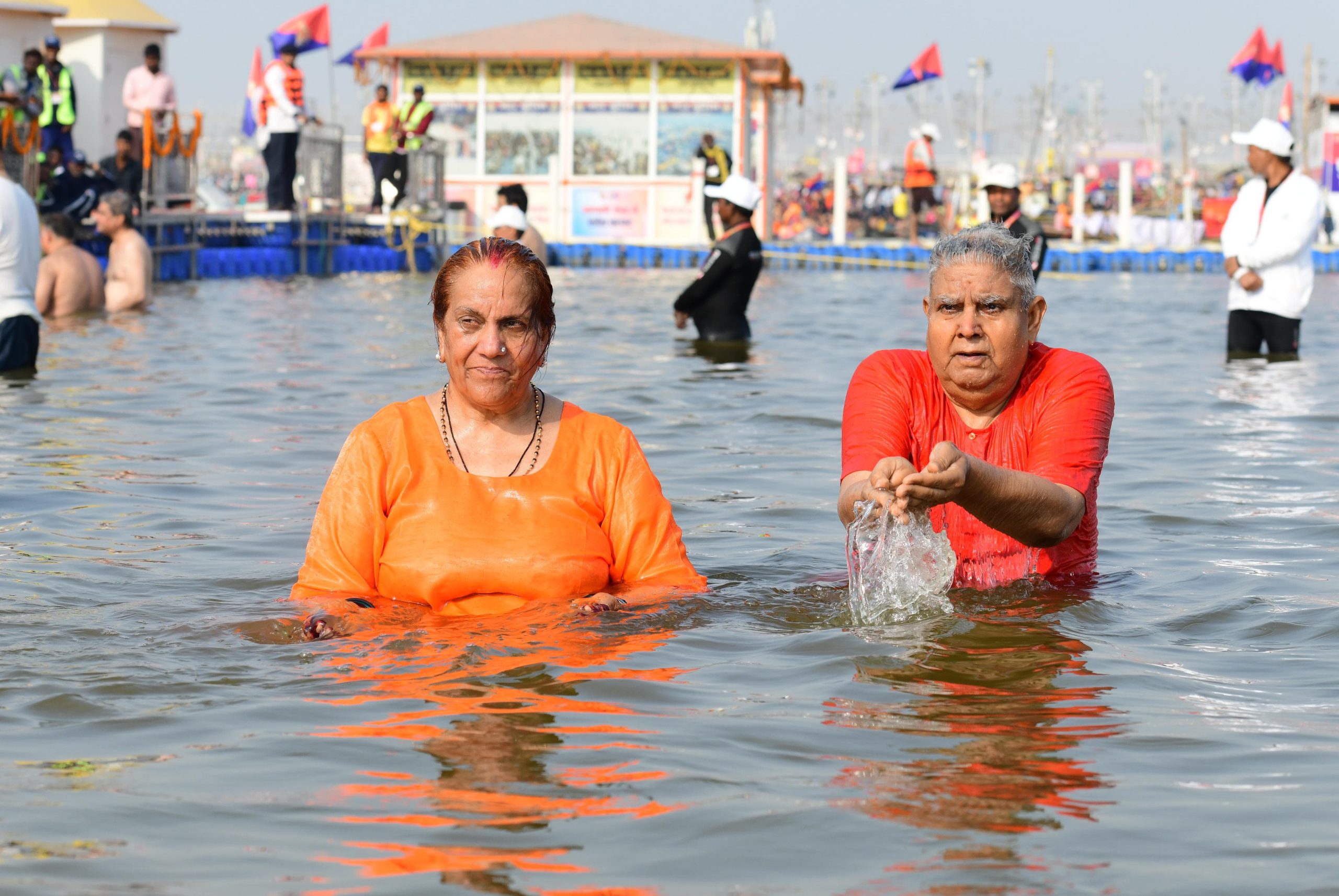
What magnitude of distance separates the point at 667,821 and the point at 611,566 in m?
1.50

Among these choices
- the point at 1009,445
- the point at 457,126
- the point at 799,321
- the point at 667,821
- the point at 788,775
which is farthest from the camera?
the point at 457,126

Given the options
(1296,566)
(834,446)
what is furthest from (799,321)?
(1296,566)

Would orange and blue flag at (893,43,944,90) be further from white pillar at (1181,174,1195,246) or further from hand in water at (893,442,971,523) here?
hand in water at (893,442,971,523)

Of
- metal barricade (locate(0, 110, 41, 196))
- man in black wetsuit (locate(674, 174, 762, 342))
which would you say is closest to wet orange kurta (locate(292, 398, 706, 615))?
man in black wetsuit (locate(674, 174, 762, 342))

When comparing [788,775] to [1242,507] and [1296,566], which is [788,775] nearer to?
[1296,566]

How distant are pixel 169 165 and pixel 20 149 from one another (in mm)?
6867

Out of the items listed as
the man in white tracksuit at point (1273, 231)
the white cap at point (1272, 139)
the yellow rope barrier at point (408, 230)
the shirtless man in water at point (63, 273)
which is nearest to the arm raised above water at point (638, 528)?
the man in white tracksuit at point (1273, 231)

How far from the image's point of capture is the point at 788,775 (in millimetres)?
3881

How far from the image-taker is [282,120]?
25062 mm

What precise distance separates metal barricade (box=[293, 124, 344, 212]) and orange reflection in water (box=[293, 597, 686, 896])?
2336 cm

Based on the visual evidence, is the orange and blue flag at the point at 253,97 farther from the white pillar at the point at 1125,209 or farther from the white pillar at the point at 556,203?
the white pillar at the point at 1125,209

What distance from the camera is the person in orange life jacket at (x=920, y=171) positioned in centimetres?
3312

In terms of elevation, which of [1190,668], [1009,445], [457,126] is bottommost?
[1190,668]

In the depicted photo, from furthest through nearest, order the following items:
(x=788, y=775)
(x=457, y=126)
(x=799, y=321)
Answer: (x=457, y=126) → (x=799, y=321) → (x=788, y=775)
